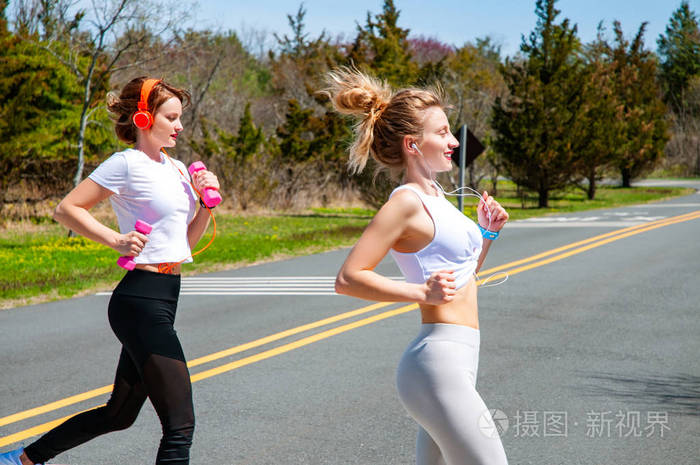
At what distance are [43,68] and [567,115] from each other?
61.4 feet

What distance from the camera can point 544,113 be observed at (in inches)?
1153

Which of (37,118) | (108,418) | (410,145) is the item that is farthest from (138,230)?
(37,118)

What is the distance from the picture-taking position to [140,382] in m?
3.46

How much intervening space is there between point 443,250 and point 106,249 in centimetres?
1435

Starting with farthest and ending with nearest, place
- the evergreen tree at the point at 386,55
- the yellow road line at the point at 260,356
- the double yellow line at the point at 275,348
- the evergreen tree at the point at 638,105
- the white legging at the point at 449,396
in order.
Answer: the evergreen tree at the point at 638,105, the evergreen tree at the point at 386,55, the double yellow line at the point at 275,348, the yellow road line at the point at 260,356, the white legging at the point at 449,396

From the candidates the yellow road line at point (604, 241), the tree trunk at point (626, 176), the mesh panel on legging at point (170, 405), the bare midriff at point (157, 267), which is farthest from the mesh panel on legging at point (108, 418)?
the tree trunk at point (626, 176)

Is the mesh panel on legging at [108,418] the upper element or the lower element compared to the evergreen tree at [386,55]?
lower

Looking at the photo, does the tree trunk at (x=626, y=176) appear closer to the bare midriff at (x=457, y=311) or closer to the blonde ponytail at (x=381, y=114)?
the blonde ponytail at (x=381, y=114)

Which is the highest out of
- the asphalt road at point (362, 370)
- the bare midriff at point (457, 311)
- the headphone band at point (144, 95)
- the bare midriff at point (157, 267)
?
the headphone band at point (144, 95)

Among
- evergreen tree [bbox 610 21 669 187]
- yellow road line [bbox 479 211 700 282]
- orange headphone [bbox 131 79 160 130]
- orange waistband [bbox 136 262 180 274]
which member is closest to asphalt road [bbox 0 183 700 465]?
yellow road line [bbox 479 211 700 282]

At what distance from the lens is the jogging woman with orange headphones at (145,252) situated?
127 inches

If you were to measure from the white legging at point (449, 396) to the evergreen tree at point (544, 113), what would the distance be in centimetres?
2768

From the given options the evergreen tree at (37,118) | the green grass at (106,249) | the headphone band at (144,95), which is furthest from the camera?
the evergreen tree at (37,118)

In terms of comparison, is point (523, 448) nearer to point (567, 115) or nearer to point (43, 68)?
point (43, 68)
